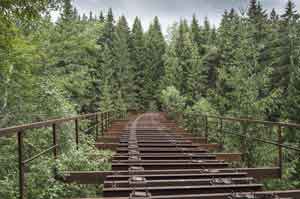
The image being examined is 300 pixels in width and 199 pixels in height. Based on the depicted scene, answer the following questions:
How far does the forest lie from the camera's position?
6348 millimetres

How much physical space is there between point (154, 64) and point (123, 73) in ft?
31.5

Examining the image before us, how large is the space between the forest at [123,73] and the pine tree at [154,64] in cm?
22

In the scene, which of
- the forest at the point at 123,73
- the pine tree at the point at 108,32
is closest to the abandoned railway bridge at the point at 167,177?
the forest at the point at 123,73

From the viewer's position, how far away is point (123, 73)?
169 ft

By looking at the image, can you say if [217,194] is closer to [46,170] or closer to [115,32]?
[46,170]

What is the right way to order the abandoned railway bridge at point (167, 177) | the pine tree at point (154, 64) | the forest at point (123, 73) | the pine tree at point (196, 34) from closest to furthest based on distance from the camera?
the abandoned railway bridge at point (167, 177) → the forest at point (123, 73) → the pine tree at point (196, 34) → the pine tree at point (154, 64)

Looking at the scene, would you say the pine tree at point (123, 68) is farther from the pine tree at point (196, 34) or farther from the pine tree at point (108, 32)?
the pine tree at point (196, 34)

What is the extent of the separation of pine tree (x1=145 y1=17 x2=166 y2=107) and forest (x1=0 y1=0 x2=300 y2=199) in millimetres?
216

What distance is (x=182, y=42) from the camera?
46312 mm

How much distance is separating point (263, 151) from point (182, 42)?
34.4 metres

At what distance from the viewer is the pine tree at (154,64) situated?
5646 centimetres

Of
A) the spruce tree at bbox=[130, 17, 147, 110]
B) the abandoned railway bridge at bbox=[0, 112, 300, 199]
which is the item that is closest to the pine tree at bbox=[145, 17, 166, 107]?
the spruce tree at bbox=[130, 17, 147, 110]

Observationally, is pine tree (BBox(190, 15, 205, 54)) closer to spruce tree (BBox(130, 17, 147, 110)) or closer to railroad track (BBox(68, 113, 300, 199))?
spruce tree (BBox(130, 17, 147, 110))

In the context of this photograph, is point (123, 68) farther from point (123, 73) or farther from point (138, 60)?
point (138, 60)
